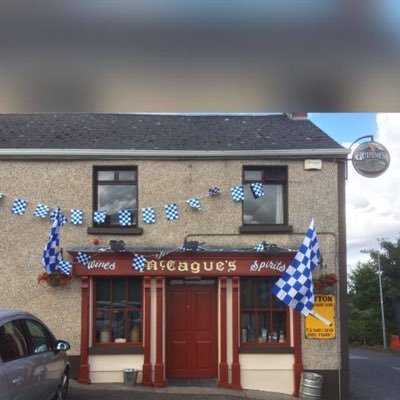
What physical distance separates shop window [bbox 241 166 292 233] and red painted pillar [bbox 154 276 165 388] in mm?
2369

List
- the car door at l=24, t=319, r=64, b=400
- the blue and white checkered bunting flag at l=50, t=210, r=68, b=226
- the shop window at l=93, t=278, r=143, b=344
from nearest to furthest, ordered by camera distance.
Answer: the car door at l=24, t=319, r=64, b=400
the blue and white checkered bunting flag at l=50, t=210, r=68, b=226
the shop window at l=93, t=278, r=143, b=344

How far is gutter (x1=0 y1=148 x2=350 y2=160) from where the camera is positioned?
40.2ft

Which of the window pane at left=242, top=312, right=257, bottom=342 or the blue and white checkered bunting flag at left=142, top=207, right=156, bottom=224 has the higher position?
the blue and white checkered bunting flag at left=142, top=207, right=156, bottom=224

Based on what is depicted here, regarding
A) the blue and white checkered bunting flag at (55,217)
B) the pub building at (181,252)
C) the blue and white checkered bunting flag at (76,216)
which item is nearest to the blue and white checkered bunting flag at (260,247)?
the pub building at (181,252)

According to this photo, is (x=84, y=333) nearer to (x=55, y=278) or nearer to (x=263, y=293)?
(x=55, y=278)

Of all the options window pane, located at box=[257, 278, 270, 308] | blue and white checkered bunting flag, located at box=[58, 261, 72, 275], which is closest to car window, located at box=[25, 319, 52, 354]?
blue and white checkered bunting flag, located at box=[58, 261, 72, 275]

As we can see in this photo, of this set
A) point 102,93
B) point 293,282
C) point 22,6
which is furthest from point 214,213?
point 22,6

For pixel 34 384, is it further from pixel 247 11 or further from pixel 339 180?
pixel 339 180

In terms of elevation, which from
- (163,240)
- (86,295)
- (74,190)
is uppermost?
(74,190)

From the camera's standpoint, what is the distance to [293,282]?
10781mm

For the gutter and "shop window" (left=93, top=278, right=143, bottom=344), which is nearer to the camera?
the gutter

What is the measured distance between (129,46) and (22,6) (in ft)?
1.60

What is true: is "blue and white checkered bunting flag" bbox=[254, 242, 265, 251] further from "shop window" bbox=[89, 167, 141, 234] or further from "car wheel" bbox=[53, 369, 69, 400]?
"car wheel" bbox=[53, 369, 69, 400]

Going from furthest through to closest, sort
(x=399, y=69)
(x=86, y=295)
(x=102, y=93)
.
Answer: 1. (x=86, y=295)
2. (x=102, y=93)
3. (x=399, y=69)
